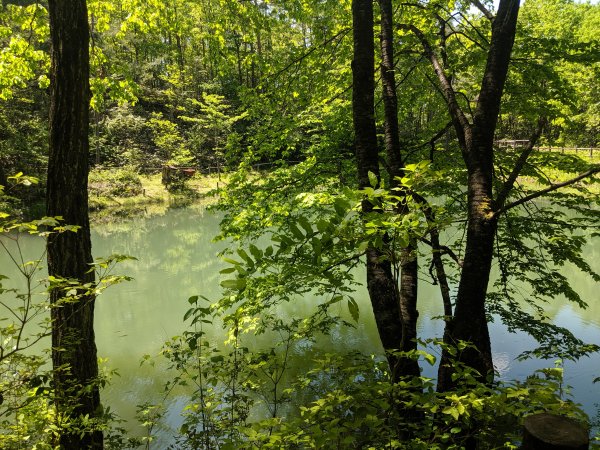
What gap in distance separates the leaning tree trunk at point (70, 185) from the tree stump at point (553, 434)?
2.71 meters

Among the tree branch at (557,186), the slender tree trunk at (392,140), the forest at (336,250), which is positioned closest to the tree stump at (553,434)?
the forest at (336,250)

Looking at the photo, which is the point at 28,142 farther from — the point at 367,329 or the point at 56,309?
the point at 56,309

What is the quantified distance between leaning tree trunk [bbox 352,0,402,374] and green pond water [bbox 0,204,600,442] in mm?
474

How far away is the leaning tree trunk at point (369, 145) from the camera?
3074 mm

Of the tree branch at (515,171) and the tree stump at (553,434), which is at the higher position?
the tree branch at (515,171)

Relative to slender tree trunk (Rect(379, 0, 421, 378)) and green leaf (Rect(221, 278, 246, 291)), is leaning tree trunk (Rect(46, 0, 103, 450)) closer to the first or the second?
green leaf (Rect(221, 278, 246, 291))

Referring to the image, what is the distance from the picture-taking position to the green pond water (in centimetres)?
634

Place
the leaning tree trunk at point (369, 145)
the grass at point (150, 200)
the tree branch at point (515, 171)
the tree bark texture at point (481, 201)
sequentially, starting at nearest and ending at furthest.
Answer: the tree branch at point (515, 171) → the tree bark texture at point (481, 201) → the leaning tree trunk at point (369, 145) → the grass at point (150, 200)

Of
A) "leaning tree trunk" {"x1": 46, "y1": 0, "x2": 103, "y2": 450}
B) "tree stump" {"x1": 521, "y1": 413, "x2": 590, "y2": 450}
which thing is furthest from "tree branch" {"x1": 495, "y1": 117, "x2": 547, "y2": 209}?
"leaning tree trunk" {"x1": 46, "y1": 0, "x2": 103, "y2": 450}

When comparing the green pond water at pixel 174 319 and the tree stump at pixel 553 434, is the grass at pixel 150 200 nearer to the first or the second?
the green pond water at pixel 174 319

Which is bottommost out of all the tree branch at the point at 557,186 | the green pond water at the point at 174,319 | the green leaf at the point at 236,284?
the green pond water at the point at 174,319

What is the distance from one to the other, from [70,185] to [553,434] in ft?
10.1

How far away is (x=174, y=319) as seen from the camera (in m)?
9.17

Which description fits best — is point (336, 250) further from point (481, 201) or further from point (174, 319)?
point (174, 319)
